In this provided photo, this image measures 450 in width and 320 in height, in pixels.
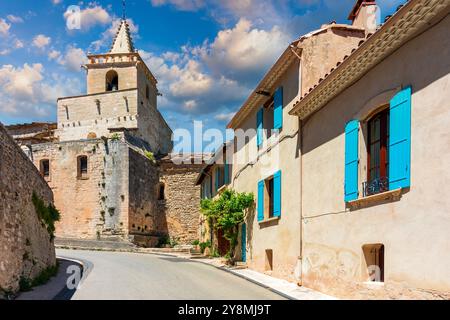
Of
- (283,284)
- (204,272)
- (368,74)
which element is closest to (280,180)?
(283,284)

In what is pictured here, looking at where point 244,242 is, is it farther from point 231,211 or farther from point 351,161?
point 351,161

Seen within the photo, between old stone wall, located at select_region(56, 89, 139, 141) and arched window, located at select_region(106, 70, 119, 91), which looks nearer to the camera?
old stone wall, located at select_region(56, 89, 139, 141)

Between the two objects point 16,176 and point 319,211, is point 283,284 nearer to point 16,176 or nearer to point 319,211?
point 319,211

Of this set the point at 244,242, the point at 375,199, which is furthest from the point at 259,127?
the point at 375,199

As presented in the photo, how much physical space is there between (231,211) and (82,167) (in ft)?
Answer: 65.0

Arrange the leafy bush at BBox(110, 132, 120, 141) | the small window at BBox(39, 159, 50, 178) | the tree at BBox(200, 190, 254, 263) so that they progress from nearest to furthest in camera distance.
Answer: the tree at BBox(200, 190, 254, 263), the leafy bush at BBox(110, 132, 120, 141), the small window at BBox(39, 159, 50, 178)

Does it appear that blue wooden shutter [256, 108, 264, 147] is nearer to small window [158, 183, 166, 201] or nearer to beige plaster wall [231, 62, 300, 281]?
beige plaster wall [231, 62, 300, 281]

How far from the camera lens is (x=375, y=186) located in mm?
8836

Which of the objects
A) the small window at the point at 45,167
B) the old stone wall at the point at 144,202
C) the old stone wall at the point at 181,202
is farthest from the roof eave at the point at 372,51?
the small window at the point at 45,167

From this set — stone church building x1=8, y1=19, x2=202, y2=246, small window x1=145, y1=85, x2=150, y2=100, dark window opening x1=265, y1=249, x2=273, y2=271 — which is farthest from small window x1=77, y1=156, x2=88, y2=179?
dark window opening x1=265, y1=249, x2=273, y2=271

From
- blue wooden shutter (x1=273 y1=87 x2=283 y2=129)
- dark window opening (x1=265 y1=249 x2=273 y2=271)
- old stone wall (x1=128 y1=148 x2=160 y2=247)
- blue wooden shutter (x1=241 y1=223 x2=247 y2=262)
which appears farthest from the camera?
old stone wall (x1=128 y1=148 x2=160 y2=247)

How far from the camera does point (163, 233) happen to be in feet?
124

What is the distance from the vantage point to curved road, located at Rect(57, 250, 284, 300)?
10.7m

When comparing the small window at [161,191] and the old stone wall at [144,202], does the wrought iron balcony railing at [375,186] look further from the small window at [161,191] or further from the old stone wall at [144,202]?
the small window at [161,191]
